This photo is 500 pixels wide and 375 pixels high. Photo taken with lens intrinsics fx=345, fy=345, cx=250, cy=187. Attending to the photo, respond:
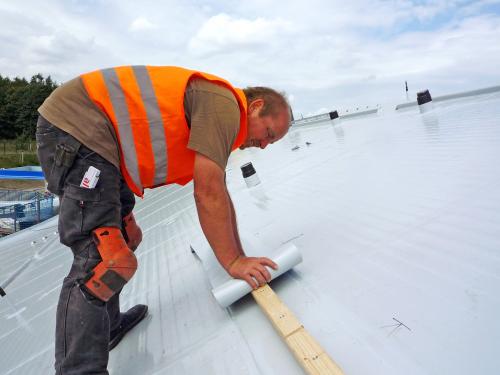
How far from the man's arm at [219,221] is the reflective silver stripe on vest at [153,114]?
0.73 feet

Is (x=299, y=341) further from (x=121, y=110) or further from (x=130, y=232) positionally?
(x=130, y=232)

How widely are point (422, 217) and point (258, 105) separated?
0.98 m

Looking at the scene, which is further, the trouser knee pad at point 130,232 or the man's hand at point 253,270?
the trouser knee pad at point 130,232

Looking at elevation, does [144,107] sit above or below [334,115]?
above

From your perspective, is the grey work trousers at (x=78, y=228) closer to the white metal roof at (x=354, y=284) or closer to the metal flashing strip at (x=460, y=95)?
the white metal roof at (x=354, y=284)

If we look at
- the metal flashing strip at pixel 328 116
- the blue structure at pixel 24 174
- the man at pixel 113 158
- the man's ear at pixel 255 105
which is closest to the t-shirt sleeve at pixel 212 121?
the man at pixel 113 158

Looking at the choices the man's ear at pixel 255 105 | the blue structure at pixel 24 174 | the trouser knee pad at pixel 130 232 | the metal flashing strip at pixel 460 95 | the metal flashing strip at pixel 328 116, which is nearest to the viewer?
the man's ear at pixel 255 105

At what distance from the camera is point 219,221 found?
1470mm

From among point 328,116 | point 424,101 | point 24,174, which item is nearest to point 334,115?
point 328,116

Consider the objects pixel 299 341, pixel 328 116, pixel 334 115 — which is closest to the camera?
pixel 299 341

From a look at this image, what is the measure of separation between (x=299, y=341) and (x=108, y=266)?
82 cm

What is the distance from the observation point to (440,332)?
0.98 m

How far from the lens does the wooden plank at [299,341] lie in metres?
0.92

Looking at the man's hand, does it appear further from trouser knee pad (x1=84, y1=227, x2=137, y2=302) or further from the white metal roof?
trouser knee pad (x1=84, y1=227, x2=137, y2=302)
